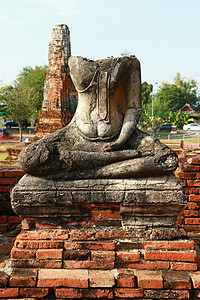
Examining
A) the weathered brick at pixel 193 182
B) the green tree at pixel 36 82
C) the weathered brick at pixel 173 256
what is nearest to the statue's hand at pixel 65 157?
the weathered brick at pixel 173 256

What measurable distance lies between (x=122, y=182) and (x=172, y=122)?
3441cm

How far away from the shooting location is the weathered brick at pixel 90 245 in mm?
2615

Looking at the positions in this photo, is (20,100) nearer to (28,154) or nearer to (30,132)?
(30,132)

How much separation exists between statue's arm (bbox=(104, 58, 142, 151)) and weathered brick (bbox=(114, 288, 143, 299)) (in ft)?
4.05

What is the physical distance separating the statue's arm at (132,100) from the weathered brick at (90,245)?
91 centimetres

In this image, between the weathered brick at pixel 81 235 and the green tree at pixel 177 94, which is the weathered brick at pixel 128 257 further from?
the green tree at pixel 177 94

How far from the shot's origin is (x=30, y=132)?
28281 millimetres

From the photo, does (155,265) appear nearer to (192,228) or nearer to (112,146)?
(112,146)

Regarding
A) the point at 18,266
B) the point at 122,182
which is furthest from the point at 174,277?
the point at 18,266

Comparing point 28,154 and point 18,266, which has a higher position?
point 28,154

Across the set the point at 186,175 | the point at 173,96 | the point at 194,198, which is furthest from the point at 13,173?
the point at 173,96

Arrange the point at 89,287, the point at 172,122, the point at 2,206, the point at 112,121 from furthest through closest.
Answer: the point at 172,122 < the point at 2,206 < the point at 112,121 < the point at 89,287

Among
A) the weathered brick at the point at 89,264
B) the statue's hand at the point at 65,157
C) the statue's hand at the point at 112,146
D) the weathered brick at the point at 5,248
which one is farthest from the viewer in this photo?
the weathered brick at the point at 5,248

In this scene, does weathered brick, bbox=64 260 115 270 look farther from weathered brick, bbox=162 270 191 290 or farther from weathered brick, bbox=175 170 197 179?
weathered brick, bbox=175 170 197 179
